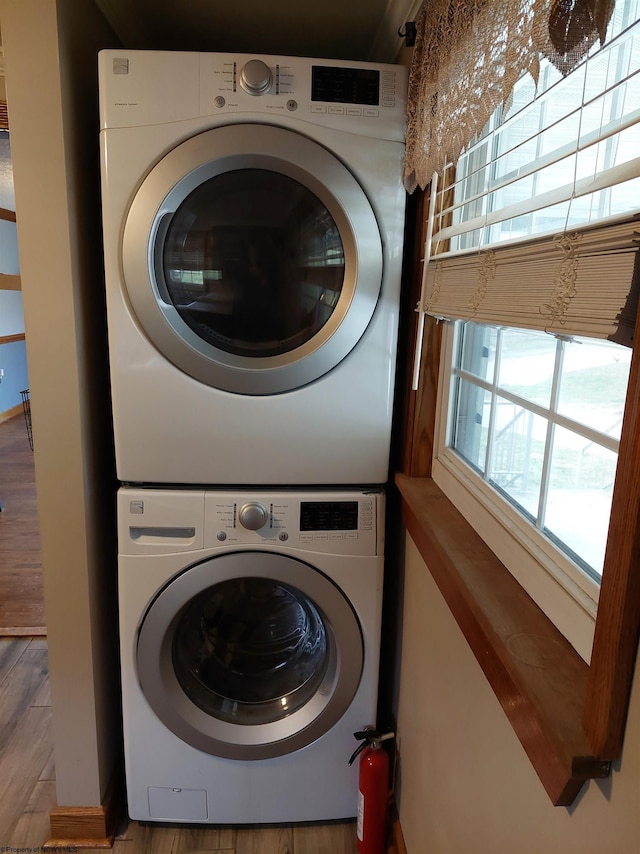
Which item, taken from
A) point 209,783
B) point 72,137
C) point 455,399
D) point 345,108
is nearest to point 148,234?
point 72,137

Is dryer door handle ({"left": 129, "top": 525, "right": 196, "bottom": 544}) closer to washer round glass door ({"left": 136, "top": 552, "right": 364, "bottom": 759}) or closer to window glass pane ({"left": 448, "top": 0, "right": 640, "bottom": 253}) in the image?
washer round glass door ({"left": 136, "top": 552, "right": 364, "bottom": 759})

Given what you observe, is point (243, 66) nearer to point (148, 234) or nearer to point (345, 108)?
point (345, 108)

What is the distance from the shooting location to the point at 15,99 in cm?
120

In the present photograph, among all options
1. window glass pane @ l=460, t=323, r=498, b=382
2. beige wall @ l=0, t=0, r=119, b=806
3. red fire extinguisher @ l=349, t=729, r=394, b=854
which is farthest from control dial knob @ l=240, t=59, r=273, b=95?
red fire extinguisher @ l=349, t=729, r=394, b=854

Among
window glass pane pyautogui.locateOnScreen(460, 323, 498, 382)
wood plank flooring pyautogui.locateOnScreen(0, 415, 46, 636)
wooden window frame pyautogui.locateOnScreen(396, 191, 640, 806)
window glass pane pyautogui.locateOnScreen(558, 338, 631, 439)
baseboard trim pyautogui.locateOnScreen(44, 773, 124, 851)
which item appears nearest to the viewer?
wooden window frame pyautogui.locateOnScreen(396, 191, 640, 806)

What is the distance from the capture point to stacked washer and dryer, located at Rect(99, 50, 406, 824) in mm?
1238

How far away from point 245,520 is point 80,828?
0.96m

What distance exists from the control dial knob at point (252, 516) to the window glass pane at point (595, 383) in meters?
0.74

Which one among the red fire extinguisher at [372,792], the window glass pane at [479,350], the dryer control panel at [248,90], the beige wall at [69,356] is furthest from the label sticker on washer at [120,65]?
the red fire extinguisher at [372,792]

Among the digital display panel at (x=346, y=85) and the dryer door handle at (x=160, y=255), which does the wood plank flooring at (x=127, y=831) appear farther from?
the digital display panel at (x=346, y=85)

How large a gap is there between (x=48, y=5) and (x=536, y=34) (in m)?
1.02

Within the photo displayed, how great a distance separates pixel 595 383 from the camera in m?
0.76

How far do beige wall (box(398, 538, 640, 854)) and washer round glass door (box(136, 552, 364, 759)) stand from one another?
19 centimetres

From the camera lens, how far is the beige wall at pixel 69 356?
3.97 ft
